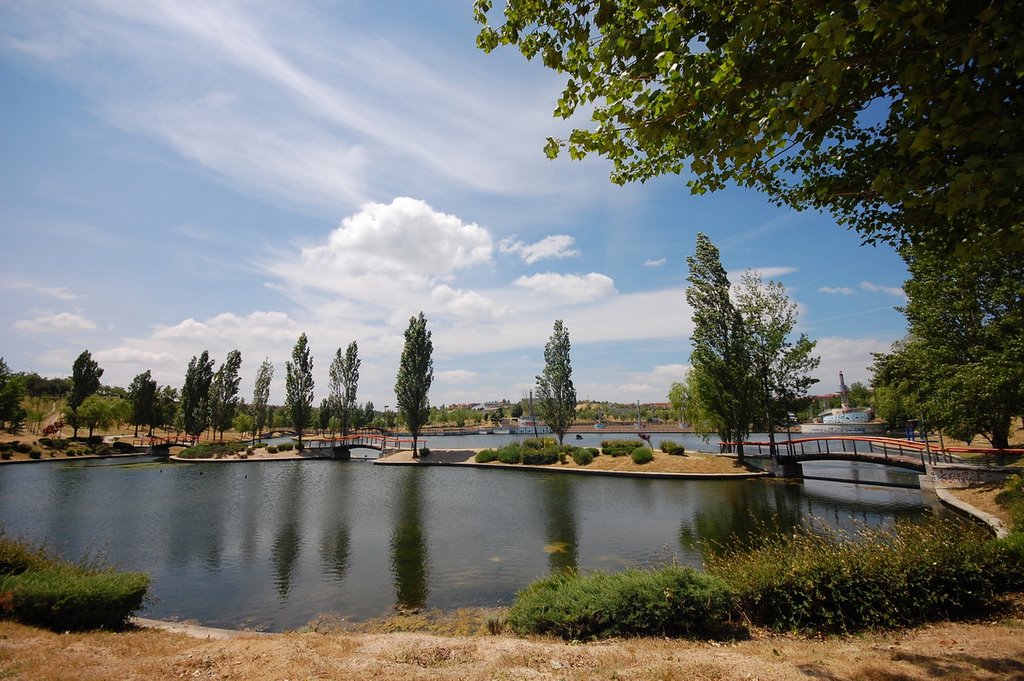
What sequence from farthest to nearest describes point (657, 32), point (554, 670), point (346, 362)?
point (346, 362) < point (554, 670) < point (657, 32)

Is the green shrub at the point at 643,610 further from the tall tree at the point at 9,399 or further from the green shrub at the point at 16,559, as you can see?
the tall tree at the point at 9,399

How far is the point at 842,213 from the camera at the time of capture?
24.2 feet

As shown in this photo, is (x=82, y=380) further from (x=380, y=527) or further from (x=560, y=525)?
(x=560, y=525)

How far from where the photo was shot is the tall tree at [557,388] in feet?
182

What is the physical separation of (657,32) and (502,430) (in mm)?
131171

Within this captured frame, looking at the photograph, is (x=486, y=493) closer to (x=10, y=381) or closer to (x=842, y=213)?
(x=842, y=213)

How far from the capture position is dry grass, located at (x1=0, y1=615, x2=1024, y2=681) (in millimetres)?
5684

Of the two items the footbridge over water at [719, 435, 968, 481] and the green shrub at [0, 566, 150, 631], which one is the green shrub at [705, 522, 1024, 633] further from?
the footbridge over water at [719, 435, 968, 481]

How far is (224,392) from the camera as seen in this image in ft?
233

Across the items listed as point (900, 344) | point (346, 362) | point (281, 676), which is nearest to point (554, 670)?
point (281, 676)

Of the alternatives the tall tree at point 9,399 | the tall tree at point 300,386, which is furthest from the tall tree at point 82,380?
the tall tree at point 300,386

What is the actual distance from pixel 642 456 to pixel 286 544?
1030 inches

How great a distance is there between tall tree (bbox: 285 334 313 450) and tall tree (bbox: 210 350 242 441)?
13.3 metres

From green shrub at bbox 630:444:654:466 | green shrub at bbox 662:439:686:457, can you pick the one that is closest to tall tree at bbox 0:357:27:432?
green shrub at bbox 630:444:654:466
